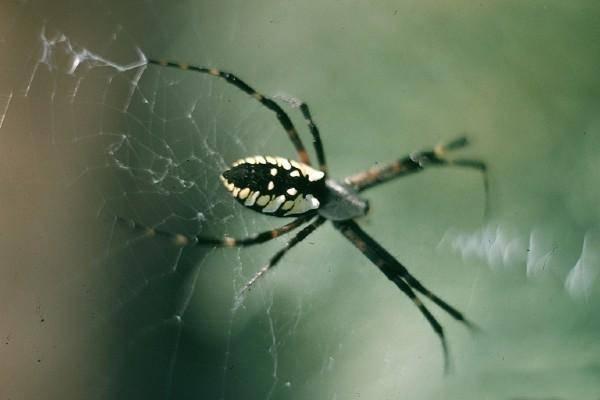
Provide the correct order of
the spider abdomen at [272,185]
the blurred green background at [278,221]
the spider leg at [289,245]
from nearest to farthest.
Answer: the spider abdomen at [272,185]
the blurred green background at [278,221]
the spider leg at [289,245]

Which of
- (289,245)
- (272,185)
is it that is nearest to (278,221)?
(289,245)

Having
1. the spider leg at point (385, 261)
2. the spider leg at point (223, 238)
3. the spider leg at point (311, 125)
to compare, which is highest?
the spider leg at point (311, 125)

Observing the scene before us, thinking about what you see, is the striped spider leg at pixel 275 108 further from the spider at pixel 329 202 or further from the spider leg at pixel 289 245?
the spider leg at pixel 289 245

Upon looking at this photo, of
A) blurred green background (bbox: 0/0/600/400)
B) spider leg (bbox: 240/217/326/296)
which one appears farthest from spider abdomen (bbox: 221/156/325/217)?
blurred green background (bbox: 0/0/600/400)

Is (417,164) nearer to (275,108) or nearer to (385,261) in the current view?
(385,261)

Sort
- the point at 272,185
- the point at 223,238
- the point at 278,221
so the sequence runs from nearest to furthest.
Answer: the point at 272,185 → the point at 223,238 → the point at 278,221

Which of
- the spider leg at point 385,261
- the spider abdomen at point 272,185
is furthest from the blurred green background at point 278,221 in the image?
the spider abdomen at point 272,185

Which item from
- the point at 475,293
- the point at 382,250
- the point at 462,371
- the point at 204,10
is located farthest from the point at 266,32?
the point at 462,371

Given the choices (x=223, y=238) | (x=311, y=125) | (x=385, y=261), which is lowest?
(x=223, y=238)
